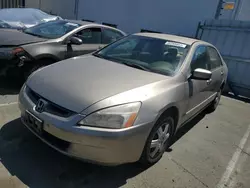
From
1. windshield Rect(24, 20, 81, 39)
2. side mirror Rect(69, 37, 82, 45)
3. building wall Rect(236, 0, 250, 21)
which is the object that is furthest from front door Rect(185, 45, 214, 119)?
building wall Rect(236, 0, 250, 21)

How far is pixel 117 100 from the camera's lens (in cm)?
231

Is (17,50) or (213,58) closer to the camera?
(17,50)

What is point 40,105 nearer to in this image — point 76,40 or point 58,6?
point 76,40

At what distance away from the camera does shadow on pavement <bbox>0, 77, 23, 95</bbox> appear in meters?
4.36

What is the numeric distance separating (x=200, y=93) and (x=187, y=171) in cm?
120

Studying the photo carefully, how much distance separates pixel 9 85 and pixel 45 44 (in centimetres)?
108

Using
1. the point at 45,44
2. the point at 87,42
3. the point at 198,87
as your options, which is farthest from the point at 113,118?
the point at 87,42

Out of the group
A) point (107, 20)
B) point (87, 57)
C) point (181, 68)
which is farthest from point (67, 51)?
point (107, 20)

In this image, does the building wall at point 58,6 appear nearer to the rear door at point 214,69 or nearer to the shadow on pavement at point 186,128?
the rear door at point 214,69

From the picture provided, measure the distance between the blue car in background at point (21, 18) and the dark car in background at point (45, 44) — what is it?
3.59 meters

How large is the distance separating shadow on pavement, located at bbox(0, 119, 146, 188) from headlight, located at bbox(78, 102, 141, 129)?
2.22 feet

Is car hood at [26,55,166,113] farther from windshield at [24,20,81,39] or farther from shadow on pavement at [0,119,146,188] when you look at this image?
windshield at [24,20,81,39]

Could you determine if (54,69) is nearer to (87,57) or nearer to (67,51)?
(87,57)

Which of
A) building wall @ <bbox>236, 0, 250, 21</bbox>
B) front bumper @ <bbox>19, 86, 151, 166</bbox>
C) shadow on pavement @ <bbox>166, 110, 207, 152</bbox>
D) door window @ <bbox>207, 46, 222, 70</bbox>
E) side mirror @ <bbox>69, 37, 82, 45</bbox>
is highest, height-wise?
building wall @ <bbox>236, 0, 250, 21</bbox>
